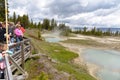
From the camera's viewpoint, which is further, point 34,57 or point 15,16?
point 15,16

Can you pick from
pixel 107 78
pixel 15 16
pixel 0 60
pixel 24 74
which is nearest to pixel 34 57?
pixel 24 74

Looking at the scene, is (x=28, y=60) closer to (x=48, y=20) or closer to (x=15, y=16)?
(x=15, y=16)

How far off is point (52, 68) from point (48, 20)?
522ft

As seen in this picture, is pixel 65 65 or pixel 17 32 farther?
pixel 65 65

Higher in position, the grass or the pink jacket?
the pink jacket

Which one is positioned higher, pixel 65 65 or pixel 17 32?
pixel 17 32

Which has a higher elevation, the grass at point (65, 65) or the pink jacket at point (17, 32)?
the pink jacket at point (17, 32)

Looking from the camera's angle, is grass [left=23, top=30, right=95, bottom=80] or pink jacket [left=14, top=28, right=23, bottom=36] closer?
pink jacket [left=14, top=28, right=23, bottom=36]

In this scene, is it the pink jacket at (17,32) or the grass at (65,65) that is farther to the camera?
the grass at (65,65)

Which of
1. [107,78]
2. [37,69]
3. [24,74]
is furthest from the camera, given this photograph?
[107,78]

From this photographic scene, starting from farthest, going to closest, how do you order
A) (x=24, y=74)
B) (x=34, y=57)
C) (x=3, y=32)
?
(x=34, y=57) → (x=3, y=32) → (x=24, y=74)

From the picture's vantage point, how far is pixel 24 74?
44.4ft

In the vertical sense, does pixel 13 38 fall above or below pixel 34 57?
above

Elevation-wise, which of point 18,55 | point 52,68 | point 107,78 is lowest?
point 107,78
